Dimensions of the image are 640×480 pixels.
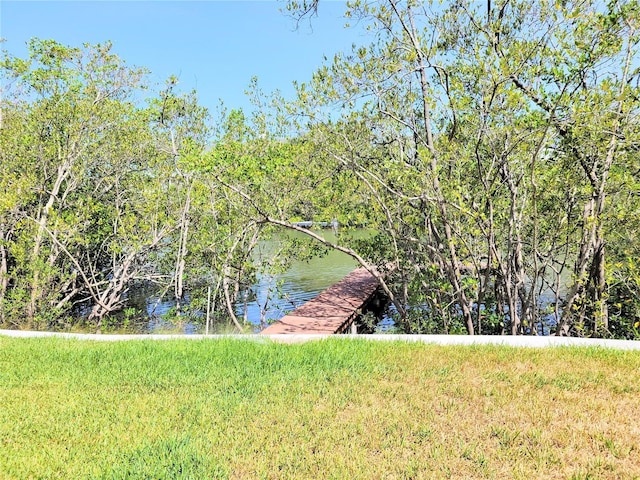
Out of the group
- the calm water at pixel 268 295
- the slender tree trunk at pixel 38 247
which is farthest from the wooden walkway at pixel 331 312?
the slender tree trunk at pixel 38 247

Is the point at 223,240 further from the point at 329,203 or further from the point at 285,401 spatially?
the point at 285,401

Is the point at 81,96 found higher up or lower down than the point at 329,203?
higher up

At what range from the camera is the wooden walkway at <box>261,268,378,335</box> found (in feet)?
24.7

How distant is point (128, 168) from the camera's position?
10.8 m

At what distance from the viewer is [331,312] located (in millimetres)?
8789

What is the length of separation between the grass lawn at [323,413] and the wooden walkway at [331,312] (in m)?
2.59

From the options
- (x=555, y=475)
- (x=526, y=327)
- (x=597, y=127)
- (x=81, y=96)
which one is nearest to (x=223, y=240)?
(x=81, y=96)

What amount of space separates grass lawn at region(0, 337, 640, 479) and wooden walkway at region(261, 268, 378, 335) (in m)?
2.59

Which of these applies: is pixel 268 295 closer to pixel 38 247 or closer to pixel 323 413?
pixel 38 247

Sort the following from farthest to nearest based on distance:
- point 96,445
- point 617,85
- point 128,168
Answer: point 128,168, point 617,85, point 96,445

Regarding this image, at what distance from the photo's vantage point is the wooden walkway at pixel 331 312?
754cm

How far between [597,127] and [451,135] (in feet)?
5.72

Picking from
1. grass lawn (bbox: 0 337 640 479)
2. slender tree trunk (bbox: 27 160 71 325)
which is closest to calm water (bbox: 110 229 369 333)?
slender tree trunk (bbox: 27 160 71 325)

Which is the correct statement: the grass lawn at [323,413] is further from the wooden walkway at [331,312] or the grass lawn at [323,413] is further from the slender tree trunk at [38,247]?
the slender tree trunk at [38,247]
